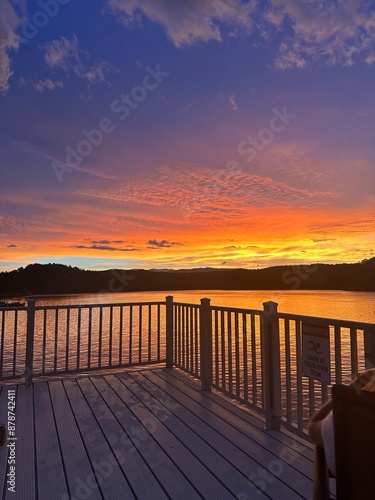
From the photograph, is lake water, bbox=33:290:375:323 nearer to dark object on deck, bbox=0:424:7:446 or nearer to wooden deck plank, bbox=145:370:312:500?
wooden deck plank, bbox=145:370:312:500

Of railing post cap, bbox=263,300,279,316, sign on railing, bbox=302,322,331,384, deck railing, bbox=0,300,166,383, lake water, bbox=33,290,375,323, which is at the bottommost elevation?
lake water, bbox=33,290,375,323

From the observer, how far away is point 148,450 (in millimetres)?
2752

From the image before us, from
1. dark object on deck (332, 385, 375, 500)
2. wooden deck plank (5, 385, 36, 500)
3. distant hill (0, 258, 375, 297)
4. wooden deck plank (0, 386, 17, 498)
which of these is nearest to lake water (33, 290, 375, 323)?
distant hill (0, 258, 375, 297)

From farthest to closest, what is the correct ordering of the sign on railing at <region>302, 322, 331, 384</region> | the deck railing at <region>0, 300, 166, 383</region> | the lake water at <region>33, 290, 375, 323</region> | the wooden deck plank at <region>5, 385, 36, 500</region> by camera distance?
the lake water at <region>33, 290, 375, 323</region> < the deck railing at <region>0, 300, 166, 383</region> < the sign on railing at <region>302, 322, 331, 384</region> < the wooden deck plank at <region>5, 385, 36, 500</region>

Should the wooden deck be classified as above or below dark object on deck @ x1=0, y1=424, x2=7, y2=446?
below

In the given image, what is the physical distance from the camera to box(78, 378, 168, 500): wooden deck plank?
219 cm

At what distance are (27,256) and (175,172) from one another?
11230 millimetres

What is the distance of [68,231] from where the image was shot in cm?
1344

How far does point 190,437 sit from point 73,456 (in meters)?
0.97

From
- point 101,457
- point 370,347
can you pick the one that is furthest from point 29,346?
point 370,347

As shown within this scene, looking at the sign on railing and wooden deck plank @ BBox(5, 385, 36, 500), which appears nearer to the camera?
wooden deck plank @ BBox(5, 385, 36, 500)

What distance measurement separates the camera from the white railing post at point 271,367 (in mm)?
3164

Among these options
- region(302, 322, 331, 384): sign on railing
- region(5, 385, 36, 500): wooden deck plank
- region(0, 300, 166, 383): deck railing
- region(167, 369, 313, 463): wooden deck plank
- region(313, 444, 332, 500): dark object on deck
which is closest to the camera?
region(313, 444, 332, 500): dark object on deck

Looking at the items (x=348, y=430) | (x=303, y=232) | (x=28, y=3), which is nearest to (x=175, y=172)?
(x=28, y=3)
